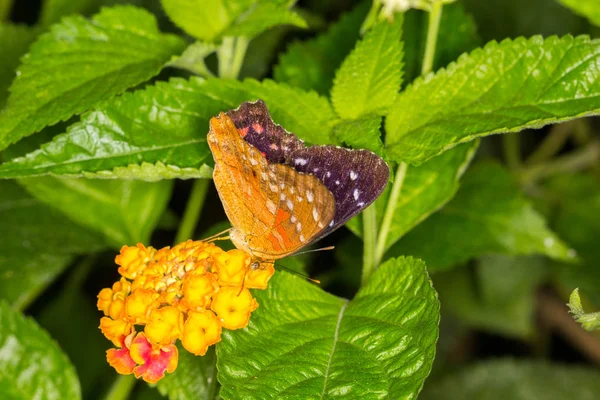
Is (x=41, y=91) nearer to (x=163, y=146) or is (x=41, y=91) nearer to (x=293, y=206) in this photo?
(x=163, y=146)

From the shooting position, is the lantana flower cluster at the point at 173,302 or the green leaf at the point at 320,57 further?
the green leaf at the point at 320,57

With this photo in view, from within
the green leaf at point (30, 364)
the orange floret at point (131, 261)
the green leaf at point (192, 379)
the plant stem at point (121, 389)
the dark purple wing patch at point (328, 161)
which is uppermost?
the dark purple wing patch at point (328, 161)

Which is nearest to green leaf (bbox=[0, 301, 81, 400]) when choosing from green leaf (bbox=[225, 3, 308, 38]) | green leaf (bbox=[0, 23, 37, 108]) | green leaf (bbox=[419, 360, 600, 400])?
green leaf (bbox=[0, 23, 37, 108])

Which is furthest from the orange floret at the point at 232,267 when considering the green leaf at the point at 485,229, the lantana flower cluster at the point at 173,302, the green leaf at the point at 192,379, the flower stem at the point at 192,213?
the green leaf at the point at 485,229

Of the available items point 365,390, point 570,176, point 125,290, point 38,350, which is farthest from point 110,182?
point 570,176

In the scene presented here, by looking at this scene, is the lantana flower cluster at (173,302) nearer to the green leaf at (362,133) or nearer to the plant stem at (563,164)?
the green leaf at (362,133)

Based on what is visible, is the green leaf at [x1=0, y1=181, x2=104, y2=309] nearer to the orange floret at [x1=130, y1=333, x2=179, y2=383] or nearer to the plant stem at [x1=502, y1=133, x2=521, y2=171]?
the orange floret at [x1=130, y1=333, x2=179, y2=383]
